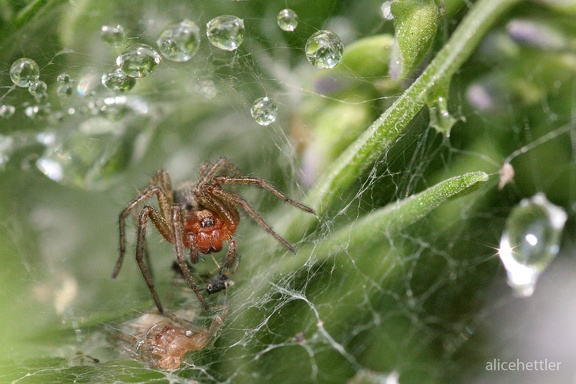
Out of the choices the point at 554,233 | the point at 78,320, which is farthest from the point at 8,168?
the point at 554,233

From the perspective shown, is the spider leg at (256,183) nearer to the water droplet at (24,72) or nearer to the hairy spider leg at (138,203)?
the hairy spider leg at (138,203)

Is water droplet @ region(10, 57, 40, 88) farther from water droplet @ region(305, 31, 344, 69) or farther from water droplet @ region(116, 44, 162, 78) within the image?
water droplet @ region(305, 31, 344, 69)

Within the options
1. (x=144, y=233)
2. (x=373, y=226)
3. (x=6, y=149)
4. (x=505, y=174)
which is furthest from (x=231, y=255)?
(x=505, y=174)

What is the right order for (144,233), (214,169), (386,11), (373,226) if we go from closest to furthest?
1. (373,226)
2. (386,11)
3. (144,233)
4. (214,169)

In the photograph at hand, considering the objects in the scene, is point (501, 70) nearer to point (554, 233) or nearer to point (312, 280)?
point (554, 233)

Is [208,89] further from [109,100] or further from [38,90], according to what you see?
[38,90]

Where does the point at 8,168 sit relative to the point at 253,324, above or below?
above

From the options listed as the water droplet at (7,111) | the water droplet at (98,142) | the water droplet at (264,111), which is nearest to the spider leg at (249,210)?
the water droplet at (264,111)
